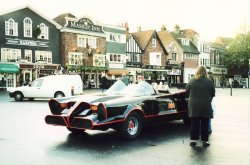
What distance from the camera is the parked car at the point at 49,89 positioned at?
2231 centimetres

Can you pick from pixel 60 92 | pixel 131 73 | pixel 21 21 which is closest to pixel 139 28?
pixel 131 73

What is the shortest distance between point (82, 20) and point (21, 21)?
346 inches

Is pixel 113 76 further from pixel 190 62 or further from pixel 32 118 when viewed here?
pixel 32 118

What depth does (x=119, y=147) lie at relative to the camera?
745 centimetres

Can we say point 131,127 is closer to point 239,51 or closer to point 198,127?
point 198,127

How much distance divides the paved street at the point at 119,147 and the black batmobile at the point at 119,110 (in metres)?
0.38

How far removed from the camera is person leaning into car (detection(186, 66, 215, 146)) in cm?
739

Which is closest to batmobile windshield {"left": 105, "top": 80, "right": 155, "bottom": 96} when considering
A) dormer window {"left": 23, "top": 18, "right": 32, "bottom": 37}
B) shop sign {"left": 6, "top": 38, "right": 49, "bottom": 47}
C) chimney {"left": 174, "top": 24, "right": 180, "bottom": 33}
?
shop sign {"left": 6, "top": 38, "right": 49, "bottom": 47}

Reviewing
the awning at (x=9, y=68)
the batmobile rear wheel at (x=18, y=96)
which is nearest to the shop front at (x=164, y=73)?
the awning at (x=9, y=68)

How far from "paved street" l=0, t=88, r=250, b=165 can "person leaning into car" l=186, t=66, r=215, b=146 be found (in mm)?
356

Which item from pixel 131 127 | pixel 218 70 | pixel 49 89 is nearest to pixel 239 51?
pixel 218 70

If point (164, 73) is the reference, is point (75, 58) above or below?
above

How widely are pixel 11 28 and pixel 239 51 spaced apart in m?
44.8

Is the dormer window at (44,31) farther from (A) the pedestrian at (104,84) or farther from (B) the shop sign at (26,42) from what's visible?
(A) the pedestrian at (104,84)
